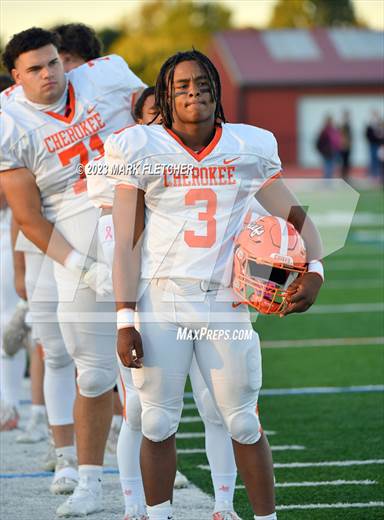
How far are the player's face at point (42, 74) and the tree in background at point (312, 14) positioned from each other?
5849 centimetres

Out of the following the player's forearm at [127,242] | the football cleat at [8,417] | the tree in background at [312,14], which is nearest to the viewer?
the player's forearm at [127,242]

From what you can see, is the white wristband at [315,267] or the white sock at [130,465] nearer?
the white wristband at [315,267]

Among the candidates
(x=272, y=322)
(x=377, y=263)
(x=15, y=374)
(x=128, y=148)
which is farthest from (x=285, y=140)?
(x=128, y=148)

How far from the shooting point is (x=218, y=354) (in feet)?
12.5

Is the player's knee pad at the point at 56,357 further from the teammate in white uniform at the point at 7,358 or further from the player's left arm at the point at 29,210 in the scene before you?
the teammate in white uniform at the point at 7,358

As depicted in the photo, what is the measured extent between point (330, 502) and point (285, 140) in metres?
33.8

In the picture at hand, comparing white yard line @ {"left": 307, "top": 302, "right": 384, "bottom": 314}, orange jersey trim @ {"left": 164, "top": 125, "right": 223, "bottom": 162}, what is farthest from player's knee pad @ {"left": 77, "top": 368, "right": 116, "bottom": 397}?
white yard line @ {"left": 307, "top": 302, "right": 384, "bottom": 314}

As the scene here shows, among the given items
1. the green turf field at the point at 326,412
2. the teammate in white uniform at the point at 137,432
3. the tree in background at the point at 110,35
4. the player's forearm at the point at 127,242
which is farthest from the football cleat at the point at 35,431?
the tree in background at the point at 110,35

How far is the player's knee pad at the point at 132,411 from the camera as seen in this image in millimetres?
4223

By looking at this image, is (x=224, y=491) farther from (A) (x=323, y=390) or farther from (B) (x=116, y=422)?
(A) (x=323, y=390)

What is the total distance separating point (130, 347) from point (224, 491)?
74 centimetres

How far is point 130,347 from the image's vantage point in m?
3.75

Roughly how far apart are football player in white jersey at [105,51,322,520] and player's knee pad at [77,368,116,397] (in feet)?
2.67

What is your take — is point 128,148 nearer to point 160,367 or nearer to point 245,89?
point 160,367
